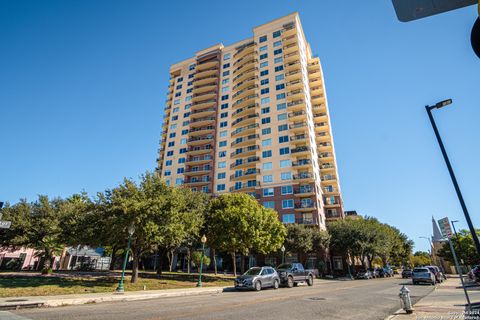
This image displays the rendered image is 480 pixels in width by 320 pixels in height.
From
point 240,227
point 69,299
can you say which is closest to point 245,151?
point 240,227

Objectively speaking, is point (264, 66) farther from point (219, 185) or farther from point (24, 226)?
point (24, 226)

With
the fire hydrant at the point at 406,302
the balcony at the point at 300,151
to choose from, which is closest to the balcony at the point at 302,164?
the balcony at the point at 300,151

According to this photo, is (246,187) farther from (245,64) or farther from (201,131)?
(245,64)

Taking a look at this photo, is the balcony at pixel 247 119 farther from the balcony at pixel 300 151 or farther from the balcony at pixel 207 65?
the balcony at pixel 207 65

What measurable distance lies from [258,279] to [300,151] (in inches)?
1471

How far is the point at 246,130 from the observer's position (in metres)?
59.8

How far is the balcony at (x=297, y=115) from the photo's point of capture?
5671 cm

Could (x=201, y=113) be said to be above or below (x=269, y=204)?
above

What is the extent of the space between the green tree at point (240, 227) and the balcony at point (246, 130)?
2968cm

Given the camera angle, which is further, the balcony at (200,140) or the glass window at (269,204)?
the balcony at (200,140)

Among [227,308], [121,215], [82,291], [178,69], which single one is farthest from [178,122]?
[227,308]

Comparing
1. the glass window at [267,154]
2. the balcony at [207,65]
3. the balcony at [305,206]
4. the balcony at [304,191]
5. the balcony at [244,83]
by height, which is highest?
the balcony at [207,65]

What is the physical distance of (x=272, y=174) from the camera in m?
53.7

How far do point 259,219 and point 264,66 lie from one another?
48.2m
